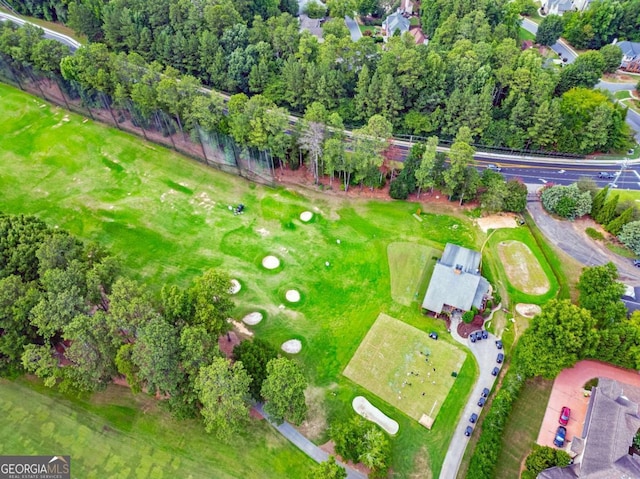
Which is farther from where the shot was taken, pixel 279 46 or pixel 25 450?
pixel 279 46

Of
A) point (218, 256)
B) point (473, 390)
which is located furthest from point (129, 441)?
point (473, 390)

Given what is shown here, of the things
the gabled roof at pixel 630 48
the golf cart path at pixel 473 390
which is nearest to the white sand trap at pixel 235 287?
the golf cart path at pixel 473 390

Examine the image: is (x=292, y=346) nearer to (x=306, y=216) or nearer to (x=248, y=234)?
(x=248, y=234)

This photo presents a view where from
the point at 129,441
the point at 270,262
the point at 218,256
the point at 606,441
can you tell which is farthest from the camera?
the point at 218,256

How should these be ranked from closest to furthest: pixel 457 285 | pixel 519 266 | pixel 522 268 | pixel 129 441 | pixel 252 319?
1. pixel 129 441
2. pixel 252 319
3. pixel 457 285
4. pixel 522 268
5. pixel 519 266

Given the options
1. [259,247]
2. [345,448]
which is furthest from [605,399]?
[259,247]

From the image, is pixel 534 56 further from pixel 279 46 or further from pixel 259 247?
pixel 259 247

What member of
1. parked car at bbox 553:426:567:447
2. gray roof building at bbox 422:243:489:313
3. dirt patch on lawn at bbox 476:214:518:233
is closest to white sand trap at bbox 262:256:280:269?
gray roof building at bbox 422:243:489:313
